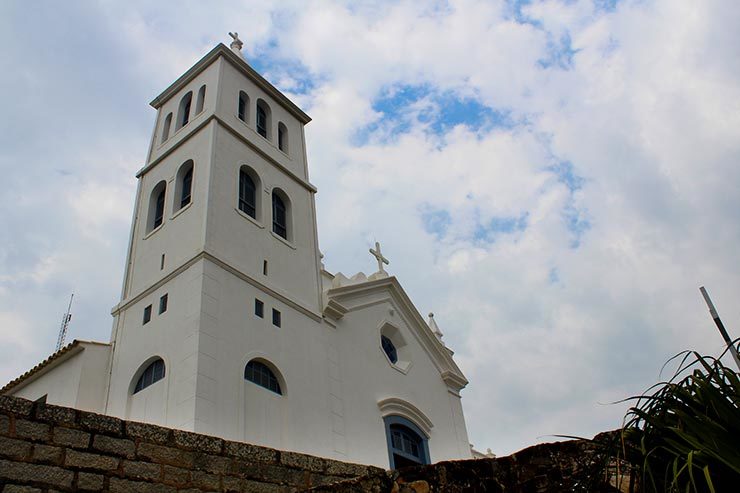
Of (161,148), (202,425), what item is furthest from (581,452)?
(161,148)

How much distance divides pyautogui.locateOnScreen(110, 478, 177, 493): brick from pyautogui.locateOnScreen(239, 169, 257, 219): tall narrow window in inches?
440

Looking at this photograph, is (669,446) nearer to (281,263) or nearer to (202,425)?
(202,425)

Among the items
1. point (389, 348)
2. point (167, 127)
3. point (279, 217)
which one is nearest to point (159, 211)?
point (279, 217)

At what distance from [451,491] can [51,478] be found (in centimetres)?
380

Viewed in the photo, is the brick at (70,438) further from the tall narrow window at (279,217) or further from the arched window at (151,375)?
the tall narrow window at (279,217)

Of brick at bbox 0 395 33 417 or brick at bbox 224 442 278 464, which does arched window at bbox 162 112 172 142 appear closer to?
brick at bbox 224 442 278 464

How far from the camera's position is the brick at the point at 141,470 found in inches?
260

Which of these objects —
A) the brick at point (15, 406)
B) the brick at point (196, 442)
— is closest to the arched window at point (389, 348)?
the brick at point (196, 442)

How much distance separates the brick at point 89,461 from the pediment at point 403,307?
37.7 feet

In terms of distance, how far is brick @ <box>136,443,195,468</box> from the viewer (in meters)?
6.75

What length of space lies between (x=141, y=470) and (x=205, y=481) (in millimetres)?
649

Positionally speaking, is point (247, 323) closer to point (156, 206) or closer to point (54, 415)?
point (156, 206)

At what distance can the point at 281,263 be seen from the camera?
1731 centimetres

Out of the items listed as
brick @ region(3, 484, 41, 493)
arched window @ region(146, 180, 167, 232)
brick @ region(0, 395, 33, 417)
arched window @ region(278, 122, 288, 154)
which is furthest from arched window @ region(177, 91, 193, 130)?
brick @ region(3, 484, 41, 493)
